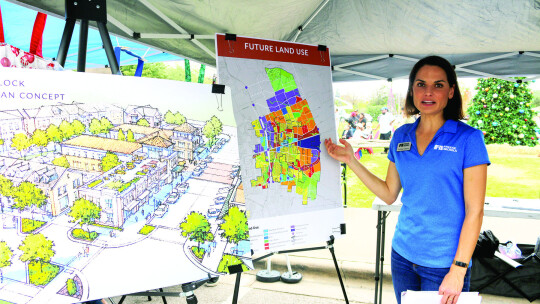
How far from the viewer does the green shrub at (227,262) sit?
1.25m

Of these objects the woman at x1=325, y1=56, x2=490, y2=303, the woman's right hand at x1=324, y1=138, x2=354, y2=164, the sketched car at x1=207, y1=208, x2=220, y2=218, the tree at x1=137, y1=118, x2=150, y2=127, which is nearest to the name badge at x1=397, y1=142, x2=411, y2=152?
the woman at x1=325, y1=56, x2=490, y2=303

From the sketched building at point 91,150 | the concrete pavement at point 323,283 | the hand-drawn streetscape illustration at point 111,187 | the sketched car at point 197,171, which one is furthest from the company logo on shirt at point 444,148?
the concrete pavement at point 323,283

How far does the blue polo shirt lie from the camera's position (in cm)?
126

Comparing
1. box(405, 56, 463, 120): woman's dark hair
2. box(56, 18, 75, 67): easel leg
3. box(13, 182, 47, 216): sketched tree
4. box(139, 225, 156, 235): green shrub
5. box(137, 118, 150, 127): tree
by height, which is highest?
box(56, 18, 75, 67): easel leg

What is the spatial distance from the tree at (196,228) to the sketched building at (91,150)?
0.96 ft

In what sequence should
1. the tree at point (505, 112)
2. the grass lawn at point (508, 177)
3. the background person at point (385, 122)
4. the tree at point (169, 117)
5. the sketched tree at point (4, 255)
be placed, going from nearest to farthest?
the sketched tree at point (4, 255) → the tree at point (169, 117) → the grass lawn at point (508, 177) → the tree at point (505, 112) → the background person at point (385, 122)

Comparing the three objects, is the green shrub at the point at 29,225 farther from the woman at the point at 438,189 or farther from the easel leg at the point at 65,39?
the woman at the point at 438,189

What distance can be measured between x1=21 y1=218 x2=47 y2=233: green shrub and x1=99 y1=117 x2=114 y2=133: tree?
324 millimetres

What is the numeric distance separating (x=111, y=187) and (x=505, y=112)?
8.85 meters

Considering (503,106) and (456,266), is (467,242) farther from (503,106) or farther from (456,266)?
(503,106)

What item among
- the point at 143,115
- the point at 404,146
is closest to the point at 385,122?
the point at 404,146

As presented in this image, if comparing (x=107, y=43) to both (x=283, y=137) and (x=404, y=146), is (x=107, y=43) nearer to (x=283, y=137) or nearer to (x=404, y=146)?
(x=283, y=137)

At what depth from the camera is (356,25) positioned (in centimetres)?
254

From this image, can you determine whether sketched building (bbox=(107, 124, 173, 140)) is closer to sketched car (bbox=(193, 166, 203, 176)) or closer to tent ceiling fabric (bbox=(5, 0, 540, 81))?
sketched car (bbox=(193, 166, 203, 176))
